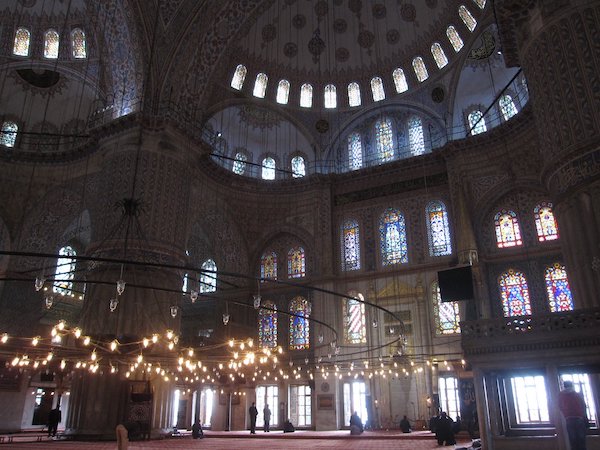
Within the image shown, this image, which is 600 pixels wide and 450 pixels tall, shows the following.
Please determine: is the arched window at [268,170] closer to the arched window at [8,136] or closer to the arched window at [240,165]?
the arched window at [240,165]

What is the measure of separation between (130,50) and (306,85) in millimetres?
7981

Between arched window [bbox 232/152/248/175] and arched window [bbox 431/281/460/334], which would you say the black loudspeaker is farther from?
arched window [bbox 232/152/248/175]

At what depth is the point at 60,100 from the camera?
65.3ft

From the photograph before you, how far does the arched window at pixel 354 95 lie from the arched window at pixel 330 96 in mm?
661

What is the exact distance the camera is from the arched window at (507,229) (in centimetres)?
1692

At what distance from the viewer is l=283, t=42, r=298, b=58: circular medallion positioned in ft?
69.9

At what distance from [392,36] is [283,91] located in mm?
Result: 5025

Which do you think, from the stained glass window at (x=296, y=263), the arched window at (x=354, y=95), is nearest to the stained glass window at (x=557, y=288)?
the stained glass window at (x=296, y=263)

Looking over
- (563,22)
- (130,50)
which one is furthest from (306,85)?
(563,22)

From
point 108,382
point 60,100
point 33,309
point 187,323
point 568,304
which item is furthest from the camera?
point 187,323

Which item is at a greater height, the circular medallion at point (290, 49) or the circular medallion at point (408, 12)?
the circular medallion at point (408, 12)

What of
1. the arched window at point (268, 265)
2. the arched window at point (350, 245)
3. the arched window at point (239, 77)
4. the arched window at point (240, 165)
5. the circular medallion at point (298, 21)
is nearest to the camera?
the arched window at point (350, 245)

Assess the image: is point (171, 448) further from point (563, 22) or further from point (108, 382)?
point (563, 22)

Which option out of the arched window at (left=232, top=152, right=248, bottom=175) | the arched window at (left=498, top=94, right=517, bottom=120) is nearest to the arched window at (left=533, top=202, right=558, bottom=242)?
the arched window at (left=498, top=94, right=517, bottom=120)
